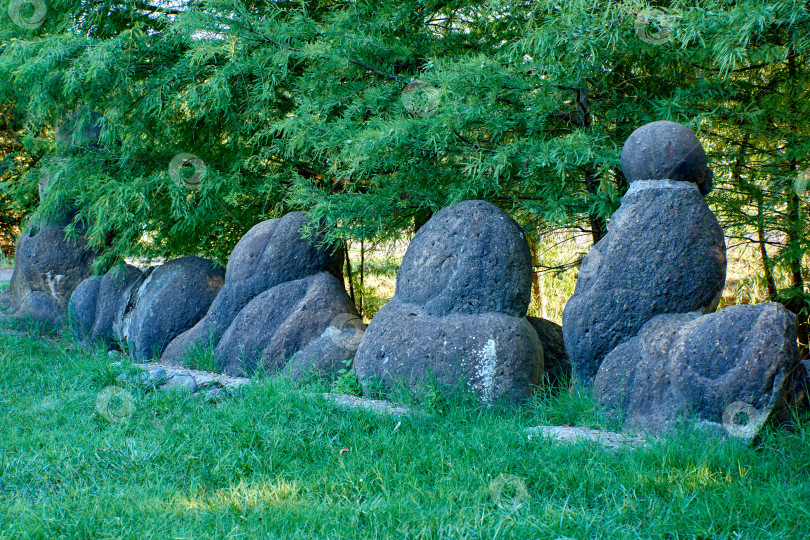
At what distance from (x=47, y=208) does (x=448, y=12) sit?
14.0 ft

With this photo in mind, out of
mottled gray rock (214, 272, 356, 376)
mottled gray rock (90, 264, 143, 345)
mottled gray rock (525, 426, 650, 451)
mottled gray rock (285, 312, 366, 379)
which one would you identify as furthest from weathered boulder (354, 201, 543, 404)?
mottled gray rock (90, 264, 143, 345)

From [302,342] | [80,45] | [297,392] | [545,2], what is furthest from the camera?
[80,45]

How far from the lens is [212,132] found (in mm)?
6148

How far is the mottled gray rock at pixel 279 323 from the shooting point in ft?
16.9

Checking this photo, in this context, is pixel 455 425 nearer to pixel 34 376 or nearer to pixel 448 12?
pixel 448 12

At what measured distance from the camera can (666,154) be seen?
3.67 metres

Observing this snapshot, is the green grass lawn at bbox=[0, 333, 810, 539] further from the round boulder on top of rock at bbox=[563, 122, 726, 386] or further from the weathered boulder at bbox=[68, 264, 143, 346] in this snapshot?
the weathered boulder at bbox=[68, 264, 143, 346]

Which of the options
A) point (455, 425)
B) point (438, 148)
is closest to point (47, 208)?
point (438, 148)

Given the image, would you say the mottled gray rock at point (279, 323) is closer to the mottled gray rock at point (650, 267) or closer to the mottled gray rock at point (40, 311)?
the mottled gray rock at point (650, 267)

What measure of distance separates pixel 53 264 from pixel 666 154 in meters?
6.85

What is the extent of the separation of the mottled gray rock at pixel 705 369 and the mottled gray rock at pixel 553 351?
892 mm

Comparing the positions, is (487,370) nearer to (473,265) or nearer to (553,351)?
(473,265)

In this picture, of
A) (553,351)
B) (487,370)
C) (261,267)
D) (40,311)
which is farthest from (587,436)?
(40,311)

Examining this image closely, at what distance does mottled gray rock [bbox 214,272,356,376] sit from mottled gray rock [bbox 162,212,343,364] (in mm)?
105
